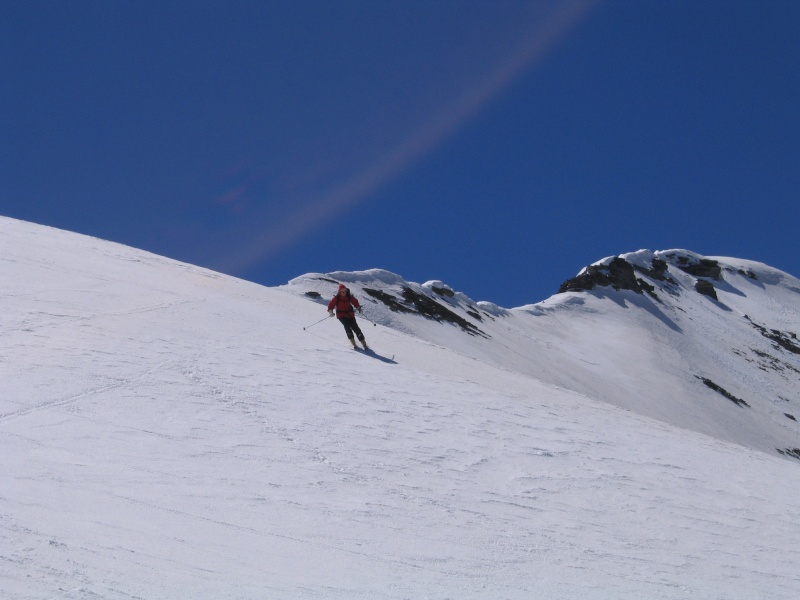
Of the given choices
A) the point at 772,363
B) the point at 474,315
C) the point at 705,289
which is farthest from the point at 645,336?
the point at 705,289

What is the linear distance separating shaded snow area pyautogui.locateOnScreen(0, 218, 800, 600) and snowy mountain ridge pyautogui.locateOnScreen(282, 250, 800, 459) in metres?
19.3

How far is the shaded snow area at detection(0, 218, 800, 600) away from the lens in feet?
17.7

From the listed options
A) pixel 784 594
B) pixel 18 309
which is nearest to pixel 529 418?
pixel 784 594

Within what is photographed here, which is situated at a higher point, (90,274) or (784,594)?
(90,274)

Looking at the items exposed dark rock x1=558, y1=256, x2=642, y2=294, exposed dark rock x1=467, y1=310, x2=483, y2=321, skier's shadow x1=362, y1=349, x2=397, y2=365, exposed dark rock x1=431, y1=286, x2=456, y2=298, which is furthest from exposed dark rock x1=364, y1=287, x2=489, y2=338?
exposed dark rock x1=558, y1=256, x2=642, y2=294

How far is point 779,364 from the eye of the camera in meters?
68.9

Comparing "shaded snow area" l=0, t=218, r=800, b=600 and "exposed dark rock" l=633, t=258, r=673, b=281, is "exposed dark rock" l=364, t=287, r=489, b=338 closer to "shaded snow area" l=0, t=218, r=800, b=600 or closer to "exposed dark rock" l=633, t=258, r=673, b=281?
"shaded snow area" l=0, t=218, r=800, b=600

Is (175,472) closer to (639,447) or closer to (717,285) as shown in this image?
(639,447)

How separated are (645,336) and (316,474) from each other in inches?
2314

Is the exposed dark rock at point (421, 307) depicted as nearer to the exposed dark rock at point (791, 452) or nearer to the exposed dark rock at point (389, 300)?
the exposed dark rock at point (389, 300)

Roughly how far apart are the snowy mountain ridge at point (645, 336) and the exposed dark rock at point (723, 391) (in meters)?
0.16

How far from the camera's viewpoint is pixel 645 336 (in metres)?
Answer: 61.9

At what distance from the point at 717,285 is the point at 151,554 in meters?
103

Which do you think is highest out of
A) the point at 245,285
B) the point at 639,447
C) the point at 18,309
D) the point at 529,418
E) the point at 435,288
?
the point at 435,288
